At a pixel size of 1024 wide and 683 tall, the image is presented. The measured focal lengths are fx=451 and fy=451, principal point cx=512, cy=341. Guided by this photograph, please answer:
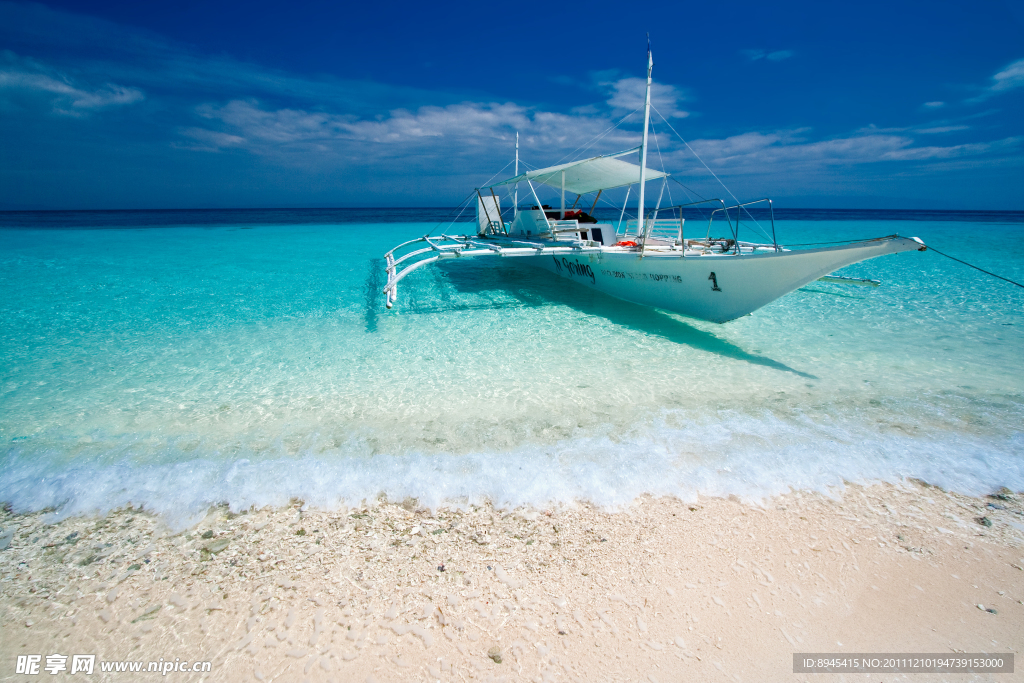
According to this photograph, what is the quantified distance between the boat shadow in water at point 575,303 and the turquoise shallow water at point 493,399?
0.24 ft

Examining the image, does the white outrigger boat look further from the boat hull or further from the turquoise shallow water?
the turquoise shallow water

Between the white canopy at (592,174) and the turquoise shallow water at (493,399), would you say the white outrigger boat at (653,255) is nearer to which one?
the white canopy at (592,174)

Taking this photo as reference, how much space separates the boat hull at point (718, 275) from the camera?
16.5ft

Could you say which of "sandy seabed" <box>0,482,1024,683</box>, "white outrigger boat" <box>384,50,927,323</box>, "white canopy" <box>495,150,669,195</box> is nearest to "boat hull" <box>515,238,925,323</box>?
"white outrigger boat" <box>384,50,927,323</box>

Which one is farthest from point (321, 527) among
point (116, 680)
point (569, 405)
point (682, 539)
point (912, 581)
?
point (912, 581)

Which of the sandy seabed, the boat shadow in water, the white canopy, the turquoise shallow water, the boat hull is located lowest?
the sandy seabed

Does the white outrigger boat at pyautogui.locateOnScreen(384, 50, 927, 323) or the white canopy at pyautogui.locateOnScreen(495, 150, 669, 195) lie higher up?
the white canopy at pyautogui.locateOnScreen(495, 150, 669, 195)

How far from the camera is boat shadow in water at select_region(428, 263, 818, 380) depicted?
20.5ft

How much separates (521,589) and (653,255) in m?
5.92

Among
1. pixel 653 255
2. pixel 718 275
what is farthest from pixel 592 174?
pixel 718 275

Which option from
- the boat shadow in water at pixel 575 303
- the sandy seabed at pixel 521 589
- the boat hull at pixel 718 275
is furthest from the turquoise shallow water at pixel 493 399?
the boat hull at pixel 718 275

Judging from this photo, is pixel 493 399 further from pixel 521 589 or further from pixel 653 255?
pixel 653 255

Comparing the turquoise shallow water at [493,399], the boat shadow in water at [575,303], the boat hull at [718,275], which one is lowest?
the turquoise shallow water at [493,399]

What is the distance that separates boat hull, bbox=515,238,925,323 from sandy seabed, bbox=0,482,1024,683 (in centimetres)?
288
